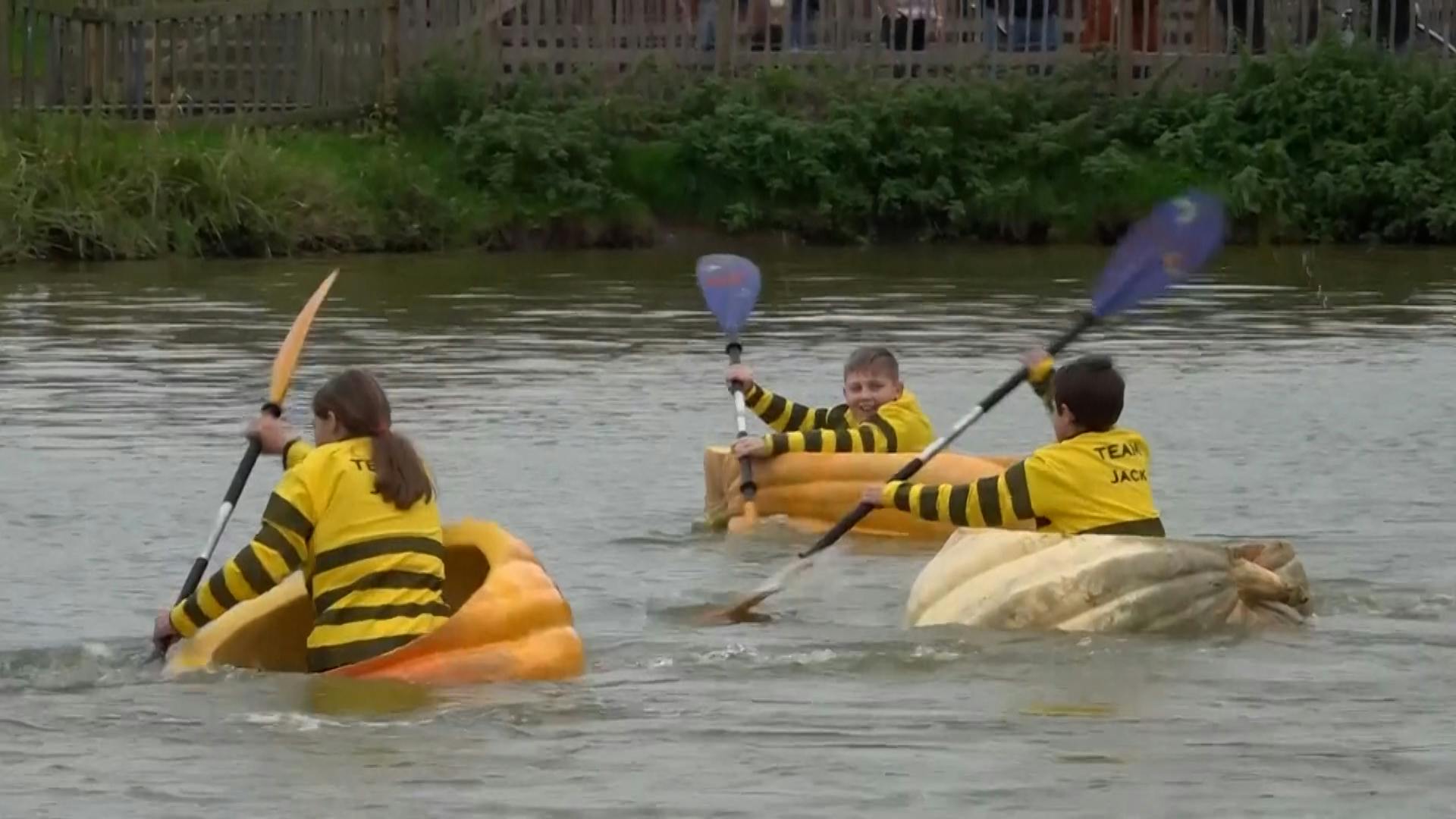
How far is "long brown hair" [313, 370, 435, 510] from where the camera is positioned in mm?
8383

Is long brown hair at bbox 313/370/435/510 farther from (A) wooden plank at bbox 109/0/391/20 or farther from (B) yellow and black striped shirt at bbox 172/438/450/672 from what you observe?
(A) wooden plank at bbox 109/0/391/20

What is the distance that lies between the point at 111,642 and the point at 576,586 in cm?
184

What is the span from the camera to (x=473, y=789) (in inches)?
288

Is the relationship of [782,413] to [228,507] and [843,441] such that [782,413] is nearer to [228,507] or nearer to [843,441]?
[843,441]

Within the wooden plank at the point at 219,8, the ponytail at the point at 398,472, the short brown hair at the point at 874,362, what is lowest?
the short brown hair at the point at 874,362

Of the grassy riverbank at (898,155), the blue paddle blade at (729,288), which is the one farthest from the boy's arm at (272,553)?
the grassy riverbank at (898,155)

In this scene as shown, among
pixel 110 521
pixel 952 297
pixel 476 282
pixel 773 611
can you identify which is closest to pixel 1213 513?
pixel 773 611

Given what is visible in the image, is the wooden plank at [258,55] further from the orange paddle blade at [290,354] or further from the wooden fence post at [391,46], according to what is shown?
the orange paddle blade at [290,354]

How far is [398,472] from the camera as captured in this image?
8.39m

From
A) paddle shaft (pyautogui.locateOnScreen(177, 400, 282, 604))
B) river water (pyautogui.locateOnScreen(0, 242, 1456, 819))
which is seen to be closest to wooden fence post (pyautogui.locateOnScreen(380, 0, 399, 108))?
river water (pyautogui.locateOnScreen(0, 242, 1456, 819))

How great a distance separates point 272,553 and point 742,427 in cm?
430

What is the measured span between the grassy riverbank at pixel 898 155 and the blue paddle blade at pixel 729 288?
1062 cm

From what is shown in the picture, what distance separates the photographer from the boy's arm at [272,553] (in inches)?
329

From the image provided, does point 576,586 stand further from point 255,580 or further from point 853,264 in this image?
point 853,264
